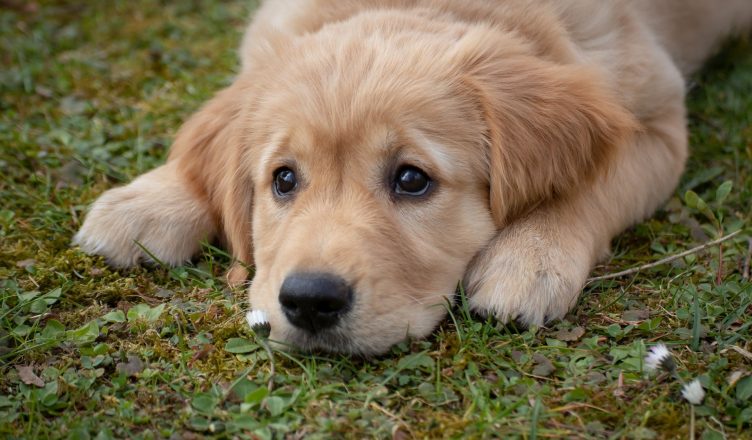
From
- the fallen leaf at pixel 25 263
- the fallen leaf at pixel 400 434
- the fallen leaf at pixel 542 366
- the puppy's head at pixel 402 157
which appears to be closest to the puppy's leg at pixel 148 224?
the fallen leaf at pixel 25 263

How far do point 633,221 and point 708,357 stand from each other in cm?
111

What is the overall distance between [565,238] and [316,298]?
1.11 meters

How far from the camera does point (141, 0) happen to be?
272 inches

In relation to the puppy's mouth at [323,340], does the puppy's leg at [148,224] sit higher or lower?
higher

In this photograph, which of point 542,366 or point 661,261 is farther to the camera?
point 661,261

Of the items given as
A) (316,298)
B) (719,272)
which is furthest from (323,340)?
(719,272)

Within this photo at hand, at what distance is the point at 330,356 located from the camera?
10.2 feet

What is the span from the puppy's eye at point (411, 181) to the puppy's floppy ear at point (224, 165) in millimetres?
787

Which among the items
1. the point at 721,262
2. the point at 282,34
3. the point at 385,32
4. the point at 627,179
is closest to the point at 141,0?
the point at 282,34

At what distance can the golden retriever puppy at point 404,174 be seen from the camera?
10.3ft

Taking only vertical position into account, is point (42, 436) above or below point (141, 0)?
below

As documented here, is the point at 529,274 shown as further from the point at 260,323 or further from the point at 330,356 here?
the point at 260,323

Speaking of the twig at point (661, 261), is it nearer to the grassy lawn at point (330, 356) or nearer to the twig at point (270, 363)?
the grassy lawn at point (330, 356)

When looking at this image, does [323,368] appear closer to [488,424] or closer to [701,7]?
[488,424]
